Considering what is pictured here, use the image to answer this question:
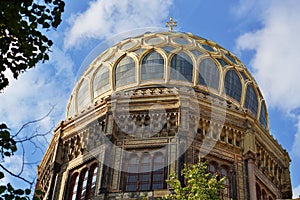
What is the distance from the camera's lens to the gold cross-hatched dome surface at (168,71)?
99.4ft

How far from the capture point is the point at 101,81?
3123cm

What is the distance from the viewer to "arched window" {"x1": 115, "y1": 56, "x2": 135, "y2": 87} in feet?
99.7

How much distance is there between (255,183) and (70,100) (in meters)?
11.4

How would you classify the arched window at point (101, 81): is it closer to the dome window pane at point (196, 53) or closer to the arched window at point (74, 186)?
the dome window pane at point (196, 53)

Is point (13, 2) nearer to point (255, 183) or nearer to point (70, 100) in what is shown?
point (255, 183)

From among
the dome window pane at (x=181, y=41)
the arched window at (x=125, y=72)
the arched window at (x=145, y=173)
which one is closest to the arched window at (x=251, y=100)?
the dome window pane at (x=181, y=41)

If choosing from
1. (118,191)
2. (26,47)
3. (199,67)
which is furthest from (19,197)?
(199,67)

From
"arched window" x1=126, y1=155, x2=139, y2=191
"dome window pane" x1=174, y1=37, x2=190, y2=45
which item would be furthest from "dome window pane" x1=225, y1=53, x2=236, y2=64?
"arched window" x1=126, y1=155, x2=139, y2=191

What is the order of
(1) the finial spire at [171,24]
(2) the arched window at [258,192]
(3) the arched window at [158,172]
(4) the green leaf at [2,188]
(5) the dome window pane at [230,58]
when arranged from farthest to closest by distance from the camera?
(1) the finial spire at [171,24]
(5) the dome window pane at [230,58]
(2) the arched window at [258,192]
(3) the arched window at [158,172]
(4) the green leaf at [2,188]

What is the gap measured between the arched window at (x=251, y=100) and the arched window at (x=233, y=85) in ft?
1.96

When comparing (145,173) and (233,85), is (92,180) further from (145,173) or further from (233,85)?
(233,85)

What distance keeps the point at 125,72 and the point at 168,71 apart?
89.3 inches

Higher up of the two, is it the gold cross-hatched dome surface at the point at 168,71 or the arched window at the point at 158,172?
the gold cross-hatched dome surface at the point at 168,71

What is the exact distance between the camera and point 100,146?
27531mm
